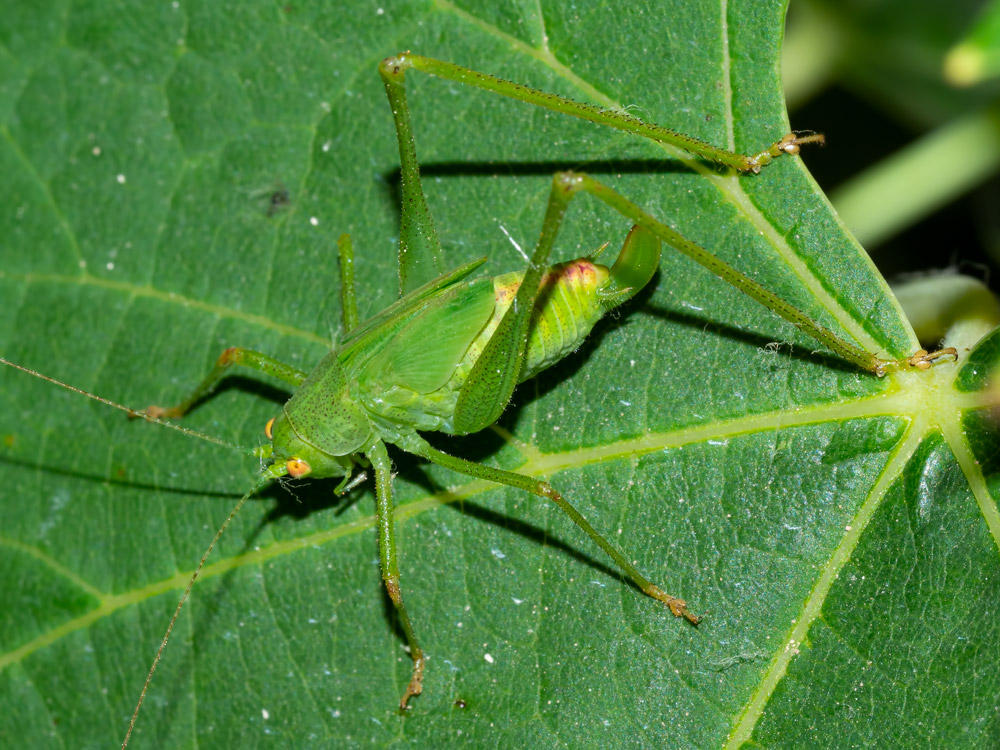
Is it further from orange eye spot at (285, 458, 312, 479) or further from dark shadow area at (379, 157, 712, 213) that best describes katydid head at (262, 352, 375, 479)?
dark shadow area at (379, 157, 712, 213)

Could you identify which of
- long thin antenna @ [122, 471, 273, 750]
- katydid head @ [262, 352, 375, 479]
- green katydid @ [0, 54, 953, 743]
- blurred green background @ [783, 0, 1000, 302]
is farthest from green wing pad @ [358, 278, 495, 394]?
blurred green background @ [783, 0, 1000, 302]

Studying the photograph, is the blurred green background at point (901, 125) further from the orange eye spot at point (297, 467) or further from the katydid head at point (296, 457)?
the orange eye spot at point (297, 467)

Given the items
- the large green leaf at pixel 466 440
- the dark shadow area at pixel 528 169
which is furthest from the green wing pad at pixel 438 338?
the dark shadow area at pixel 528 169

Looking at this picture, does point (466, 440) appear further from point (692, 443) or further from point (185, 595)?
point (185, 595)

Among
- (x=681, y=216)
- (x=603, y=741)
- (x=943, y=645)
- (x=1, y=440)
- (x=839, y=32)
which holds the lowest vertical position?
(x=603, y=741)

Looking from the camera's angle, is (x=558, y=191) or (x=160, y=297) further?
(x=160, y=297)

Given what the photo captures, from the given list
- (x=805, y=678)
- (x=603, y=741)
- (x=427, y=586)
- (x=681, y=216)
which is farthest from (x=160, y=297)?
(x=805, y=678)

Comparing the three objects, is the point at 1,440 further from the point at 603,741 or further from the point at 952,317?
the point at 952,317
